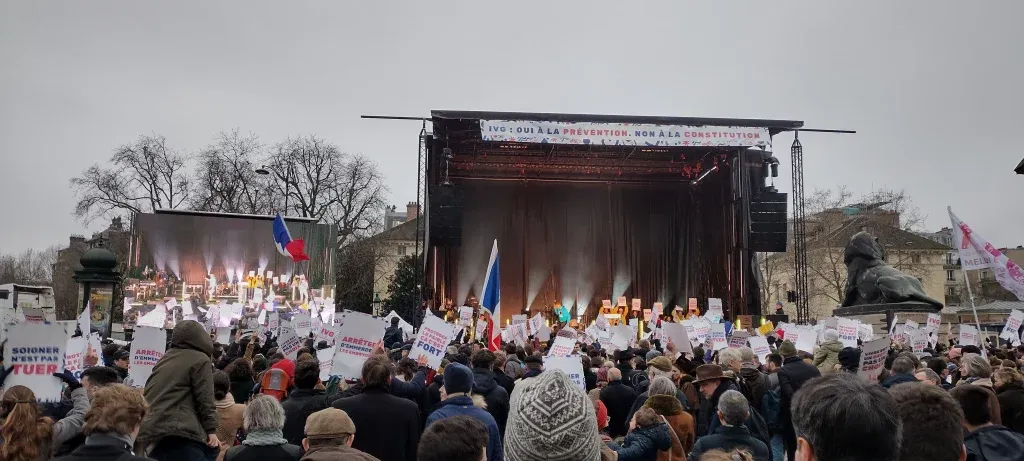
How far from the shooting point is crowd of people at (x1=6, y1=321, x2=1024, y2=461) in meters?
2.07

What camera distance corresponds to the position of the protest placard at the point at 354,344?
668cm

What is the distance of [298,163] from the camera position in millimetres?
45031

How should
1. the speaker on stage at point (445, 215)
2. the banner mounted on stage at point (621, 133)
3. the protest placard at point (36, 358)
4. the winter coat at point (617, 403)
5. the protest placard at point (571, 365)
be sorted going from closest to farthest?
the protest placard at point (36, 358)
the protest placard at point (571, 365)
the winter coat at point (617, 403)
the banner mounted on stage at point (621, 133)
the speaker on stage at point (445, 215)

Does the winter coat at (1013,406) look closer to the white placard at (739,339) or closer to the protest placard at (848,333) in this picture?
the white placard at (739,339)

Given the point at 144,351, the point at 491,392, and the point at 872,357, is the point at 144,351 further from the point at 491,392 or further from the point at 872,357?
the point at 872,357

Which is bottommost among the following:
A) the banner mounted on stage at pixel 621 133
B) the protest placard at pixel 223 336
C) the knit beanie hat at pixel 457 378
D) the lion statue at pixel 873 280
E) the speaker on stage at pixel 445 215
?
the protest placard at pixel 223 336

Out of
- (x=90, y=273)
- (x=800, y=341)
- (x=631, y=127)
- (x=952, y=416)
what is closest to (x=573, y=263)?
(x=631, y=127)

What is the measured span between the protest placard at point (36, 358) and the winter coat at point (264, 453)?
6.40 feet

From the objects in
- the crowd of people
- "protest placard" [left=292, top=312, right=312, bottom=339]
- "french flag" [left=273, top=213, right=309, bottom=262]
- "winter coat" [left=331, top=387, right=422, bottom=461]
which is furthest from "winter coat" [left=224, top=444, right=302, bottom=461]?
"french flag" [left=273, top=213, right=309, bottom=262]

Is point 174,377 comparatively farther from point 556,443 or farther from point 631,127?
point 631,127

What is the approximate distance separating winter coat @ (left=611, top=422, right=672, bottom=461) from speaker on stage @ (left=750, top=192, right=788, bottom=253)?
22050 millimetres

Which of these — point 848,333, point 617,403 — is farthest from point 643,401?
point 848,333

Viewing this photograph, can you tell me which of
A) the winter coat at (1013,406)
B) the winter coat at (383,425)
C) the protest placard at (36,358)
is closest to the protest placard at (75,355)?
the protest placard at (36,358)

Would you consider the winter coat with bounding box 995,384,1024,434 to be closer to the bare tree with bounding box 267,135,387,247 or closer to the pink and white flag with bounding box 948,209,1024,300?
the pink and white flag with bounding box 948,209,1024,300
